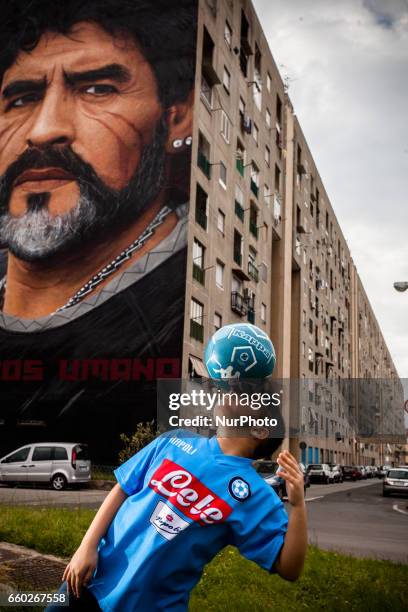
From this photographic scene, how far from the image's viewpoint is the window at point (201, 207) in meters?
30.1

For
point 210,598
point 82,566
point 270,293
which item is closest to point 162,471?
point 82,566

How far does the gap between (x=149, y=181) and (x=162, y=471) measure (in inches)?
1100

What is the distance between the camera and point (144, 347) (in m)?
27.4

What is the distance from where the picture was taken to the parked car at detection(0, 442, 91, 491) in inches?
856

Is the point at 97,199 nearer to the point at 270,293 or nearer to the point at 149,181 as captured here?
the point at 149,181

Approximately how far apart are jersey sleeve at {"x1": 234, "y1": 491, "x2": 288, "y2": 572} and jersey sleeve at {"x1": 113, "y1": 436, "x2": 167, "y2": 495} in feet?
1.14

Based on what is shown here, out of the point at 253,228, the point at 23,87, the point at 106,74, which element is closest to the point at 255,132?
the point at 253,228

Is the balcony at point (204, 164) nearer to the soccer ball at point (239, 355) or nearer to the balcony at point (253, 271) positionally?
the balcony at point (253, 271)

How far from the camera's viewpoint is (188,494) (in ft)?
6.45

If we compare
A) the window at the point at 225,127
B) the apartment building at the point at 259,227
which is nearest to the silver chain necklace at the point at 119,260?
the apartment building at the point at 259,227

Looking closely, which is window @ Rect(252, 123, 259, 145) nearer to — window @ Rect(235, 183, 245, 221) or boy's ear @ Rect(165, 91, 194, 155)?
window @ Rect(235, 183, 245, 221)

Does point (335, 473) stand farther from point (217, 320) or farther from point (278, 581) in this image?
point (278, 581)

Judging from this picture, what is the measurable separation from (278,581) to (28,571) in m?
2.08

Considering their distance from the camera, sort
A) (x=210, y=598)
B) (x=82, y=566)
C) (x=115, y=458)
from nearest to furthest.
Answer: (x=82, y=566)
(x=210, y=598)
(x=115, y=458)
